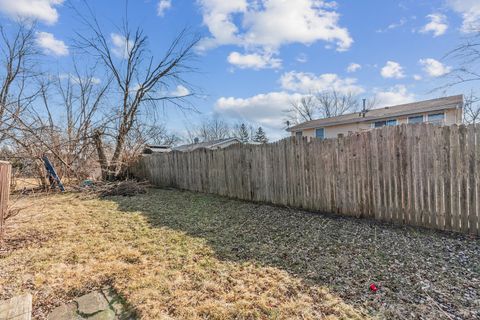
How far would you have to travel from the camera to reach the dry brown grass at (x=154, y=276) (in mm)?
1991

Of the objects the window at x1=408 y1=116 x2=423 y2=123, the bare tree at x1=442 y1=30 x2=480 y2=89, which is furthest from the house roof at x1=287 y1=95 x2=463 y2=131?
the bare tree at x1=442 y1=30 x2=480 y2=89

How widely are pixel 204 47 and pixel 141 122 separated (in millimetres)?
4339

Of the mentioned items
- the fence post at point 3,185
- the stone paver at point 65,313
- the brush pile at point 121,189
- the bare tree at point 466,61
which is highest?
the bare tree at point 466,61

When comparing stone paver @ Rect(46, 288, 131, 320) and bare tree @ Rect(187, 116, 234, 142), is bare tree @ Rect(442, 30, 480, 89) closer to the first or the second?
stone paver @ Rect(46, 288, 131, 320)

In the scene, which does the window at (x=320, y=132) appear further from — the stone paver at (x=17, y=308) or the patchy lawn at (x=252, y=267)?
the stone paver at (x=17, y=308)

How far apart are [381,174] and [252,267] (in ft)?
8.81

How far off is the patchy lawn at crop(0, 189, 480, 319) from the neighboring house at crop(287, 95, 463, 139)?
27.8ft

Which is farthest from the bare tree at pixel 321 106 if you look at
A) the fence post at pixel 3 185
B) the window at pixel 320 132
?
the fence post at pixel 3 185

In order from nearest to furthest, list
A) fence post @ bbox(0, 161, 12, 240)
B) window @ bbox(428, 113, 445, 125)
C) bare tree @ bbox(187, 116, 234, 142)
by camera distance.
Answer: fence post @ bbox(0, 161, 12, 240) < window @ bbox(428, 113, 445, 125) < bare tree @ bbox(187, 116, 234, 142)

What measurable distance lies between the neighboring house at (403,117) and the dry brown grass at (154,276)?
9812 millimetres

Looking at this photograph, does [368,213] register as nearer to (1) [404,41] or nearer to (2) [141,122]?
(1) [404,41]

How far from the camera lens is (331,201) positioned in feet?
15.4

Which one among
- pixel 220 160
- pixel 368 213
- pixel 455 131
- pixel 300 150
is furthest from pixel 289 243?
pixel 220 160

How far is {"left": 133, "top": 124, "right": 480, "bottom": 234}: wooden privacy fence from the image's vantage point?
3332 millimetres
